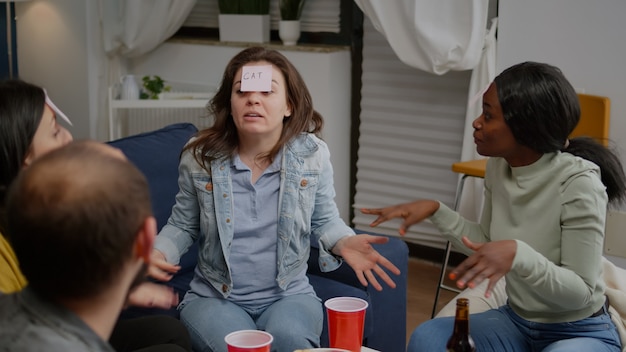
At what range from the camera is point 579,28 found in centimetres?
333

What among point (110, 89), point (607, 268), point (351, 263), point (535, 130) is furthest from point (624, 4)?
point (110, 89)

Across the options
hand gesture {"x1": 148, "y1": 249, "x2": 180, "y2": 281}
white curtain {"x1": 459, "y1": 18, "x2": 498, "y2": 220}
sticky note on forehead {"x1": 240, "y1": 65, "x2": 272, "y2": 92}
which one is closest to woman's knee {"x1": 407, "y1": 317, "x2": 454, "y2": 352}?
hand gesture {"x1": 148, "y1": 249, "x2": 180, "y2": 281}

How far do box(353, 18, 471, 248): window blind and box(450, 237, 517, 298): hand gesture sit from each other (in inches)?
78.6

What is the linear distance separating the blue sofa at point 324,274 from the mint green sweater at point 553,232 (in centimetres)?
53

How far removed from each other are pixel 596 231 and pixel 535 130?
27 centimetres

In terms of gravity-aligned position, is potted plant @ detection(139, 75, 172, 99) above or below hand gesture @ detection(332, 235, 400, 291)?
above

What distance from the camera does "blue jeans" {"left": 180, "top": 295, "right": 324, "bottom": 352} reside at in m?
2.22

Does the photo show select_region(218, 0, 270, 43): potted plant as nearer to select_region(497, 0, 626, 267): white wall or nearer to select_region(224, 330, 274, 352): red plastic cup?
select_region(497, 0, 626, 267): white wall

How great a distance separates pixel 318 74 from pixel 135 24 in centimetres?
101

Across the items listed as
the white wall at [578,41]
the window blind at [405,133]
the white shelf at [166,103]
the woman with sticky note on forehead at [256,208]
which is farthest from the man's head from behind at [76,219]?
the white shelf at [166,103]

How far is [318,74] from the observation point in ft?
13.5

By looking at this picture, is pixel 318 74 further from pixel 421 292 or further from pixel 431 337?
pixel 431 337

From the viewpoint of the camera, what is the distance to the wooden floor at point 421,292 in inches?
141

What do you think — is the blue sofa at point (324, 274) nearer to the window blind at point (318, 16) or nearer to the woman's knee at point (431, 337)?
the woman's knee at point (431, 337)
